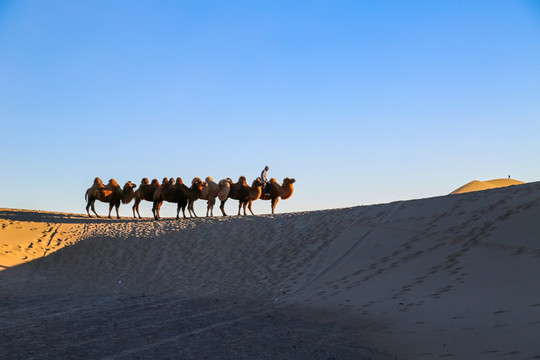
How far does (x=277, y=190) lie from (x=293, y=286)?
14460 millimetres

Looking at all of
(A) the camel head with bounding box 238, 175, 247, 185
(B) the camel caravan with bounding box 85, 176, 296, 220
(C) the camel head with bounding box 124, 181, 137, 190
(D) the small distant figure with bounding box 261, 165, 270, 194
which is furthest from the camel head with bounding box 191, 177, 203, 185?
(C) the camel head with bounding box 124, 181, 137, 190

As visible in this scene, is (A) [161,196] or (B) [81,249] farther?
(A) [161,196]

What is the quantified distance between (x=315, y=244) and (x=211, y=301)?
513 cm

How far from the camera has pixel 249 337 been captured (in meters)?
7.58

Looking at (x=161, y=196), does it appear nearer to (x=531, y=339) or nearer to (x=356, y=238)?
(x=356, y=238)

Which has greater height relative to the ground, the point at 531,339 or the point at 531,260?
the point at 531,260

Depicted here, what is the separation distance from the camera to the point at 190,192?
2530 centimetres

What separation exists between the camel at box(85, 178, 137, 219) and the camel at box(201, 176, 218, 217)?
4623mm

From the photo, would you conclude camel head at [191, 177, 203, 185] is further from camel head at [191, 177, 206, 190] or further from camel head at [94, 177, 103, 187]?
camel head at [94, 177, 103, 187]

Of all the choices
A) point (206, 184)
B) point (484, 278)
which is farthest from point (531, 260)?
point (206, 184)

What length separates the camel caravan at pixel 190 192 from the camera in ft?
82.8

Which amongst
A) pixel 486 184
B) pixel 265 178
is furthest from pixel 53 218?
pixel 486 184

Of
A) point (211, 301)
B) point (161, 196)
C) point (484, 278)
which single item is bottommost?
point (211, 301)

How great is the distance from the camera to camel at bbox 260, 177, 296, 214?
88.3 ft
